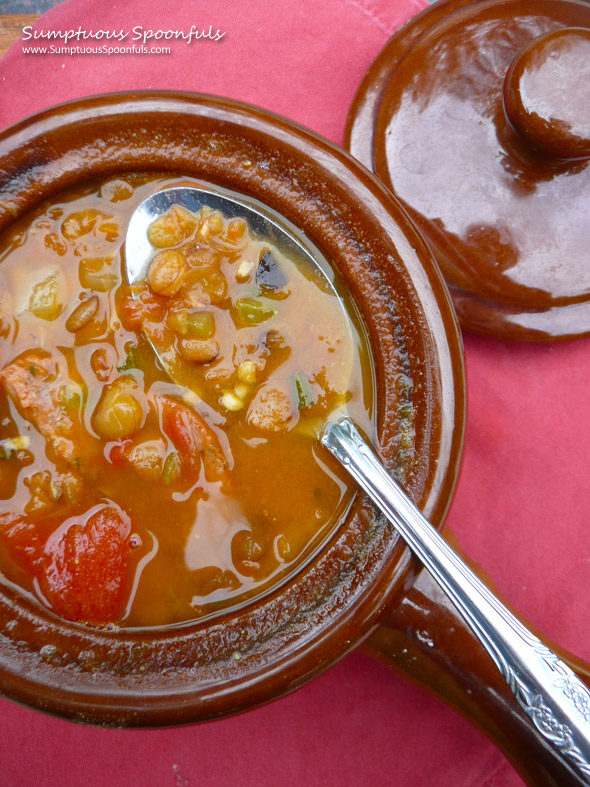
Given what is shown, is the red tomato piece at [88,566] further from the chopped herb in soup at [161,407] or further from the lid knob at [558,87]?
the lid knob at [558,87]

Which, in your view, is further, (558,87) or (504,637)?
(558,87)

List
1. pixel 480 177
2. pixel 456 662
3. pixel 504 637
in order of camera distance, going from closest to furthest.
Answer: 1. pixel 504 637
2. pixel 456 662
3. pixel 480 177

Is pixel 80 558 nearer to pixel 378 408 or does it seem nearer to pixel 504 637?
pixel 378 408

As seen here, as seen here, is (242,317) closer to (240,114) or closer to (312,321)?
(312,321)

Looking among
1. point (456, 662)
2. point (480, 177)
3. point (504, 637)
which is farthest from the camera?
point (480, 177)

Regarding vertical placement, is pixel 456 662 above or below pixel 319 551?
below

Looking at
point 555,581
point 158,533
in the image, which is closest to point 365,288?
point 158,533

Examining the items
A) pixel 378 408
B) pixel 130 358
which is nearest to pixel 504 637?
pixel 378 408

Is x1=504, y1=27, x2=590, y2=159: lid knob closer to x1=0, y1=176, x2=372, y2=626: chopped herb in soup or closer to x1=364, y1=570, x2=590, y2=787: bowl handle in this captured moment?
x1=0, y1=176, x2=372, y2=626: chopped herb in soup
